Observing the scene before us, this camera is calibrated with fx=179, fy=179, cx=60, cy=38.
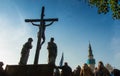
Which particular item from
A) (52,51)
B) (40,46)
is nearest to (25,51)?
(40,46)

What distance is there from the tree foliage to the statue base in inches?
291

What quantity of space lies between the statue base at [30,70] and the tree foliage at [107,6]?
7400 millimetres

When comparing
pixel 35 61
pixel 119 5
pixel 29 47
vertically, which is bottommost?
pixel 35 61

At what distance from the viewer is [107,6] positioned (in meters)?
13.6

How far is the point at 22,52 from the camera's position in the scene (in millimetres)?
11477

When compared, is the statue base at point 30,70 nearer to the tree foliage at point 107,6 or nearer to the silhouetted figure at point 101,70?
the silhouetted figure at point 101,70

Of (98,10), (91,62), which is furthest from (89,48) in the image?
(98,10)

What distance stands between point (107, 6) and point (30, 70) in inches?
321

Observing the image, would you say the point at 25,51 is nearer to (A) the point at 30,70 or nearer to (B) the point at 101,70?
(A) the point at 30,70

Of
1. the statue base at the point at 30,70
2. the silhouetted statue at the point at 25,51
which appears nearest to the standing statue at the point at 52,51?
the silhouetted statue at the point at 25,51

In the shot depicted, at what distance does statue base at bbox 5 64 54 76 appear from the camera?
8.21 meters

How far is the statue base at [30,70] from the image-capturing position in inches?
323

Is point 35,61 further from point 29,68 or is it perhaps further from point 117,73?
point 117,73

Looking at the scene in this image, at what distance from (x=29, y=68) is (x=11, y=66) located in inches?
40.8
